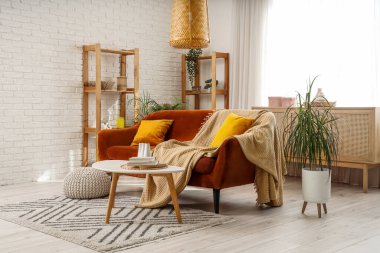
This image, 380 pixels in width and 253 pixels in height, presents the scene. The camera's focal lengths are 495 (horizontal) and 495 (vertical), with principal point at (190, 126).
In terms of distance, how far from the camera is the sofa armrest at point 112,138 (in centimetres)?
518

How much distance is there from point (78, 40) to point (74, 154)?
1.42 m

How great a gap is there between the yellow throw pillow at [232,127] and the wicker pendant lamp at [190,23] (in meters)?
0.72

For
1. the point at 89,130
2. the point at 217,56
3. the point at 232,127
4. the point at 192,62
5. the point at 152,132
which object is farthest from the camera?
the point at 192,62

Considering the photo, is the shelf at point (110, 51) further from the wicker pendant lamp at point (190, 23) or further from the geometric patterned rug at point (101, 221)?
the geometric patterned rug at point (101, 221)

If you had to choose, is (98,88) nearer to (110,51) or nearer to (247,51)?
(110,51)

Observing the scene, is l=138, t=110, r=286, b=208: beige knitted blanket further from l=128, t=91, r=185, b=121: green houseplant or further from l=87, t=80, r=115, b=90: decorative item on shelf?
l=128, t=91, r=185, b=121: green houseplant

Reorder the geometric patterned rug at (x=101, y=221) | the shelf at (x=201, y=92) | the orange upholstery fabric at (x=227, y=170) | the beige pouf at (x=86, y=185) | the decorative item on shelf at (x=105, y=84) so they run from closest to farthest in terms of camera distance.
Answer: the geometric patterned rug at (x=101, y=221) → the orange upholstery fabric at (x=227, y=170) → the beige pouf at (x=86, y=185) → the decorative item on shelf at (x=105, y=84) → the shelf at (x=201, y=92)

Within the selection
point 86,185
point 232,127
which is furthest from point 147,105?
point 232,127

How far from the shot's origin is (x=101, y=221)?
3598 millimetres

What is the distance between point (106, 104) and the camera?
6543mm

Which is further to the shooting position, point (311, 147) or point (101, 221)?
point (311, 147)

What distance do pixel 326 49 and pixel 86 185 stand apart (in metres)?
3.26

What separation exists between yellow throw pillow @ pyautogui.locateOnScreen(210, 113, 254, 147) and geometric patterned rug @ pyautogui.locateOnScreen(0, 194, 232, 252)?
73 centimetres

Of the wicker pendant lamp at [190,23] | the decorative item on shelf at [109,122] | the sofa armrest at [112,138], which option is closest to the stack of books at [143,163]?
the wicker pendant lamp at [190,23]
